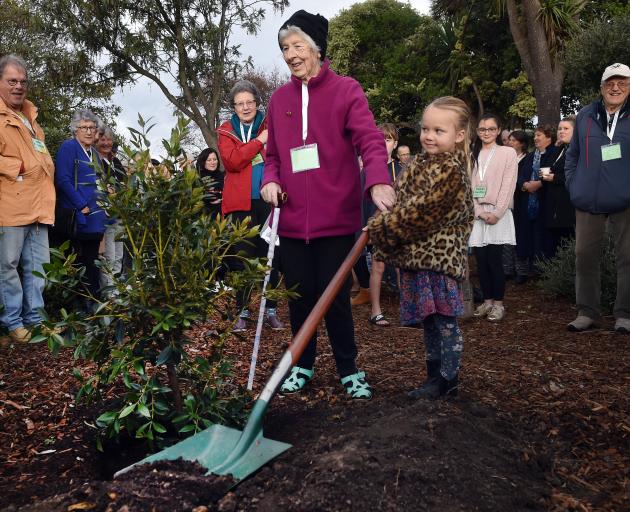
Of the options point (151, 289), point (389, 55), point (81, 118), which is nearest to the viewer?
point (151, 289)

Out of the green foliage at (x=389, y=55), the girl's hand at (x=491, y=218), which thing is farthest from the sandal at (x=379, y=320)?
the green foliage at (x=389, y=55)

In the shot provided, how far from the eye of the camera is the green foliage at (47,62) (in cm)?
1880

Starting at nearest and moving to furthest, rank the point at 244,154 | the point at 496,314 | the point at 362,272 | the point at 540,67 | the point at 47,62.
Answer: the point at 244,154
the point at 496,314
the point at 362,272
the point at 540,67
the point at 47,62

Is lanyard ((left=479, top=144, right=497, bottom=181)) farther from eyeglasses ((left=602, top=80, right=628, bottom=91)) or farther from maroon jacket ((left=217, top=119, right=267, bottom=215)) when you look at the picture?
maroon jacket ((left=217, top=119, right=267, bottom=215))

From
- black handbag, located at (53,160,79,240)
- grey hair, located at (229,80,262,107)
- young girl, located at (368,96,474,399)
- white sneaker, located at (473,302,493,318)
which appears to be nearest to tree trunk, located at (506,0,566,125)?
white sneaker, located at (473,302,493,318)

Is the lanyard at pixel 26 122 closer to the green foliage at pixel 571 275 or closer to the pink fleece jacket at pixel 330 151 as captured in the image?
the pink fleece jacket at pixel 330 151

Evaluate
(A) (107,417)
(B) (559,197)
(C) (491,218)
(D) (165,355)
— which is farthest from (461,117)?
(B) (559,197)

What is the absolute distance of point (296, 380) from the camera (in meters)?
3.84

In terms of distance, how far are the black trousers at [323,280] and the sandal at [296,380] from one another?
25 centimetres

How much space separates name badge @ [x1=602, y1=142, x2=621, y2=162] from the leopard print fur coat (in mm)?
2559

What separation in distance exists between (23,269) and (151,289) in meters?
3.24

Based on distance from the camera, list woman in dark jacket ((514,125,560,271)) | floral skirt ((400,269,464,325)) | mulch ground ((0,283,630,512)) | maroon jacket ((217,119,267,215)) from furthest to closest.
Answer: woman in dark jacket ((514,125,560,271)) → maroon jacket ((217,119,267,215)) → floral skirt ((400,269,464,325)) → mulch ground ((0,283,630,512))

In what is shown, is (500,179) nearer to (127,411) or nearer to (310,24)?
(310,24)

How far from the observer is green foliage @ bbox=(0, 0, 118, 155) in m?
18.8
